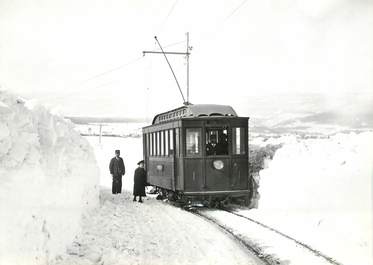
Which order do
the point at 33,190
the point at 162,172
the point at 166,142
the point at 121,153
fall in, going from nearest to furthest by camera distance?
the point at 33,190
the point at 166,142
the point at 162,172
the point at 121,153

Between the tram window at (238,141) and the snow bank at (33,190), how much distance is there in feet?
21.5

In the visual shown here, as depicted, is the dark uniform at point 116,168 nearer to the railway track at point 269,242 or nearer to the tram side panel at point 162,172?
the tram side panel at point 162,172

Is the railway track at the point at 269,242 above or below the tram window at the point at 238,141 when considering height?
below

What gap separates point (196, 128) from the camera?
14172 mm

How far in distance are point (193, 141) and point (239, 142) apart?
1.36m

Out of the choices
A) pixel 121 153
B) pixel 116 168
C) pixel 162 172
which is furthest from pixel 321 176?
pixel 121 153

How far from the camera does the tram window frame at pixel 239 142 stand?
14.4 meters

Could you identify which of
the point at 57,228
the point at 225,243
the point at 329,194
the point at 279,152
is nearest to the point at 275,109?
the point at 279,152

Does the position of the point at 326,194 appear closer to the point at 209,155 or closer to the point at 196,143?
the point at 209,155

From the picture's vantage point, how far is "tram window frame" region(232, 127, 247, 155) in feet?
47.2

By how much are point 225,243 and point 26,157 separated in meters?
4.24

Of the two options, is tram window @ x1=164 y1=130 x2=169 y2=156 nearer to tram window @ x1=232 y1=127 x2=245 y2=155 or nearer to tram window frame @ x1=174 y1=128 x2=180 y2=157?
tram window frame @ x1=174 y1=128 x2=180 y2=157

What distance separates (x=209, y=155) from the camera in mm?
14297

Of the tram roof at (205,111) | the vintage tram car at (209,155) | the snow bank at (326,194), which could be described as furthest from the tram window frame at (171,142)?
the snow bank at (326,194)
